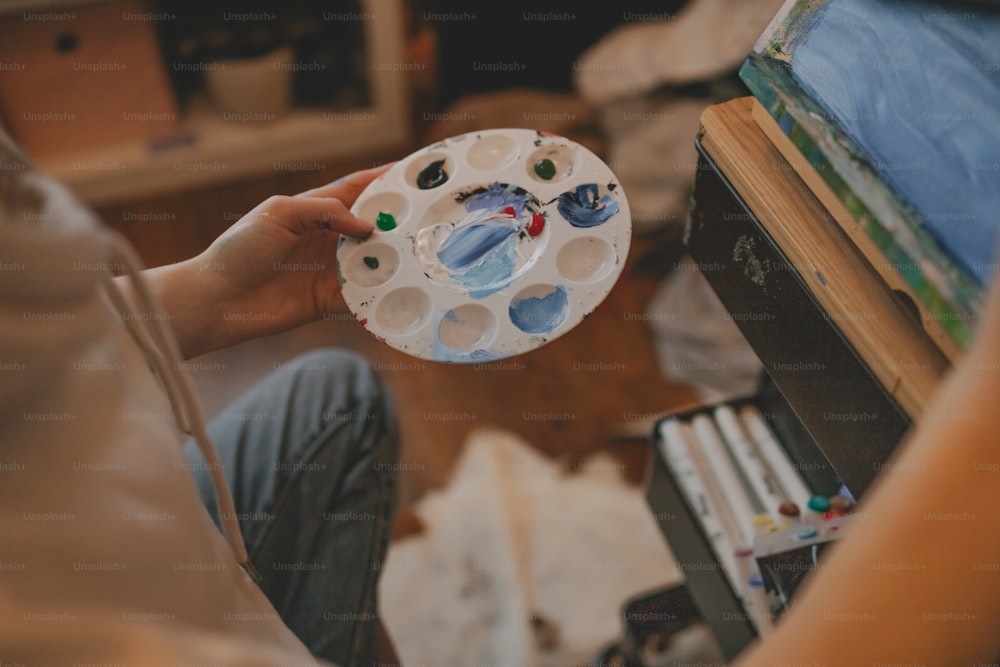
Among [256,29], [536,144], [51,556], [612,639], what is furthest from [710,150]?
[256,29]

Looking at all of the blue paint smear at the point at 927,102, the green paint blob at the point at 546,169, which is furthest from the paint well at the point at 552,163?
the blue paint smear at the point at 927,102

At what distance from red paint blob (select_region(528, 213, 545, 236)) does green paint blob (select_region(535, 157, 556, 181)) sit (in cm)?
4

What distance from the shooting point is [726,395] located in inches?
58.9

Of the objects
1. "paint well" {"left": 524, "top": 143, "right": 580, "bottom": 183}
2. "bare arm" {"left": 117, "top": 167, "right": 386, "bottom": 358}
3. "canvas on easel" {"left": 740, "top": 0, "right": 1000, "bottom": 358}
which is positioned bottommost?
"bare arm" {"left": 117, "top": 167, "right": 386, "bottom": 358}

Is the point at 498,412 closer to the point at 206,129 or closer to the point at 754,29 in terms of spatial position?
the point at 754,29

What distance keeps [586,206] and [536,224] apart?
45mm

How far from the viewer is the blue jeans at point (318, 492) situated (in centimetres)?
78

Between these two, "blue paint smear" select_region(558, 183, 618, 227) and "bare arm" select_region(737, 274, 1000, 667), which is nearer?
"bare arm" select_region(737, 274, 1000, 667)

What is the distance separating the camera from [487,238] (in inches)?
28.0

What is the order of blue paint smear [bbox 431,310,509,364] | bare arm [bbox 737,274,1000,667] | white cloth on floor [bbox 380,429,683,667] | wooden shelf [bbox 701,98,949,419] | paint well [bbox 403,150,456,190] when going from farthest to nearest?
white cloth on floor [bbox 380,429,683,667], paint well [bbox 403,150,456,190], blue paint smear [bbox 431,310,509,364], wooden shelf [bbox 701,98,949,419], bare arm [bbox 737,274,1000,667]

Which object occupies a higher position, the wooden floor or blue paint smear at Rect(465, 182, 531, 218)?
blue paint smear at Rect(465, 182, 531, 218)

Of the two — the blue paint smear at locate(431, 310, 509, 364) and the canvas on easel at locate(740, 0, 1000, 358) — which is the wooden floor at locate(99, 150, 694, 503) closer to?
the blue paint smear at locate(431, 310, 509, 364)

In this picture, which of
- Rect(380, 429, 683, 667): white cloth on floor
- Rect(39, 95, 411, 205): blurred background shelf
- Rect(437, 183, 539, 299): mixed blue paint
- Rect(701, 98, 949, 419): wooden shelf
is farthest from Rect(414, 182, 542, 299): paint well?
Rect(39, 95, 411, 205): blurred background shelf

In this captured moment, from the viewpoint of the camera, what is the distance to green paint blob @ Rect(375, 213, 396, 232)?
2.33ft
